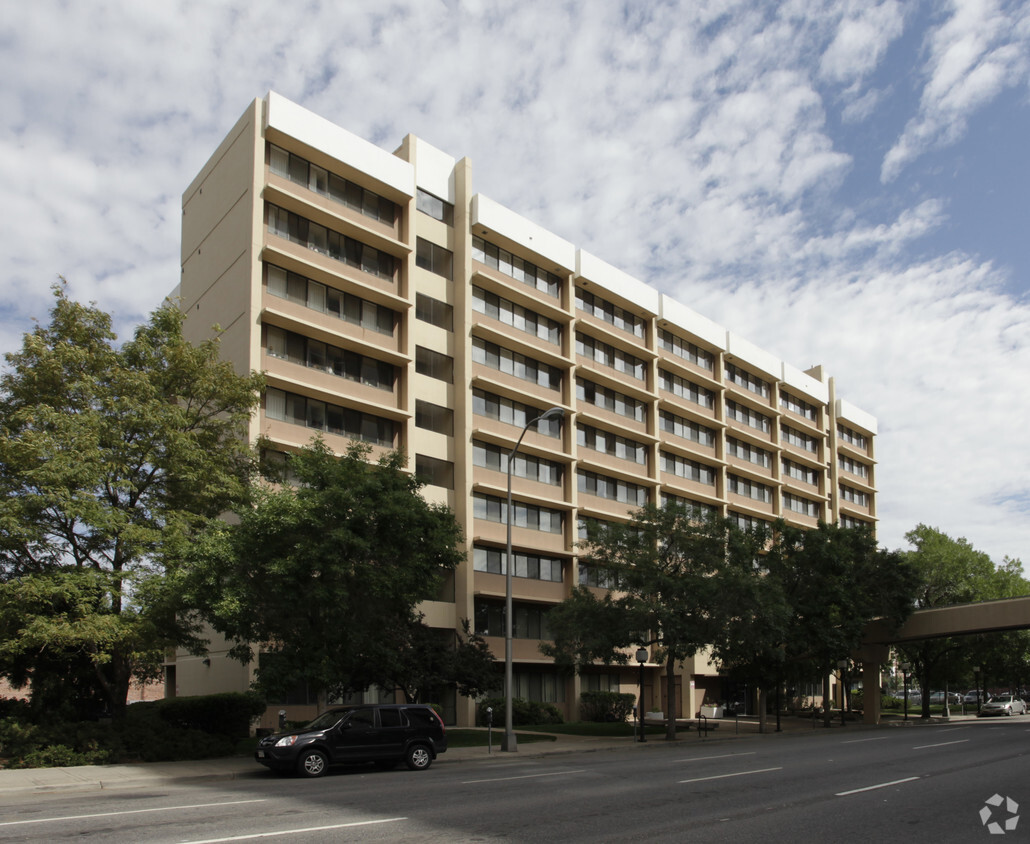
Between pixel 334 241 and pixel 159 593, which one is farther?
pixel 334 241

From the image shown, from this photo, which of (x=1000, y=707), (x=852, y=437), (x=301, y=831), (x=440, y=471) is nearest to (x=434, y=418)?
(x=440, y=471)

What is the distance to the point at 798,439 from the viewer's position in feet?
255

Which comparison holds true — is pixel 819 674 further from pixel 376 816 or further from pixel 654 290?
pixel 376 816

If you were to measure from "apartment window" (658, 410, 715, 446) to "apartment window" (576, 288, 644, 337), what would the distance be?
6019 mm

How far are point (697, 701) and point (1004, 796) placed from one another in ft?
156

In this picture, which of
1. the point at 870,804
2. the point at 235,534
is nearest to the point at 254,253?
the point at 235,534

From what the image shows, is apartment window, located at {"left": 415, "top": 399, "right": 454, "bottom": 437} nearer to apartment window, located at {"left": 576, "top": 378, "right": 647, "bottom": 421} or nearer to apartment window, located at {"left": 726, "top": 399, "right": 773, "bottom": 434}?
apartment window, located at {"left": 576, "top": 378, "right": 647, "bottom": 421}

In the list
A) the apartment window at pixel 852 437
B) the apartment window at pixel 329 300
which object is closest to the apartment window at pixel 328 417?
the apartment window at pixel 329 300

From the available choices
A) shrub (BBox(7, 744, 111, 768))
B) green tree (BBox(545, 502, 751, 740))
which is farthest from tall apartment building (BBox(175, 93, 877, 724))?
shrub (BBox(7, 744, 111, 768))

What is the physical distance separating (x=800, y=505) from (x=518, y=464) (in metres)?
37.9

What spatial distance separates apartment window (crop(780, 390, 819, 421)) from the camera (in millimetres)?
76000

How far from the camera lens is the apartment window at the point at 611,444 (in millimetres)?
53188

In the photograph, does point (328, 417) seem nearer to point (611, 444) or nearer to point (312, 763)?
point (312, 763)

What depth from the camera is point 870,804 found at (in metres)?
14.3
